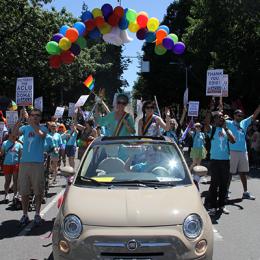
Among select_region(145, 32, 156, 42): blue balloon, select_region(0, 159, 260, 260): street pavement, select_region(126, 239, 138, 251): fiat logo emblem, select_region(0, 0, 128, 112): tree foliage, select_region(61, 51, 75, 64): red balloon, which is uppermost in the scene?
select_region(0, 0, 128, 112): tree foliage

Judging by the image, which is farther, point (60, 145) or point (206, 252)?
point (60, 145)

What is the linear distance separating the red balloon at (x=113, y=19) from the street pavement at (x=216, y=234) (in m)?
3.94

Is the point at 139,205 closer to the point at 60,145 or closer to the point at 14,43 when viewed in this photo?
the point at 60,145

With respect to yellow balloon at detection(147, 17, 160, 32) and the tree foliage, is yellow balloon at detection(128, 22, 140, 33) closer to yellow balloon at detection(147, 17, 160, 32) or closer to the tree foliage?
yellow balloon at detection(147, 17, 160, 32)

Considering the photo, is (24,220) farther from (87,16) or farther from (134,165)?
(87,16)

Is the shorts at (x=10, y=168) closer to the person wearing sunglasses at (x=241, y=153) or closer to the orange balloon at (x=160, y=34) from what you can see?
the orange balloon at (x=160, y=34)

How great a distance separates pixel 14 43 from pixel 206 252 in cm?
2363

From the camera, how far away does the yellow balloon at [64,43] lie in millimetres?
9656

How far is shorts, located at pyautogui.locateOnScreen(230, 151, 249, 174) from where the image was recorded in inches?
442

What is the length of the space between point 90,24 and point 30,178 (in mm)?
3549

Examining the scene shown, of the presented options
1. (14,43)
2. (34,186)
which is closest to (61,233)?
(34,186)

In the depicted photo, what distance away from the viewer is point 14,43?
26.6 metres

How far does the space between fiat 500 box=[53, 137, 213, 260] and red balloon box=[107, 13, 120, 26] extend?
5.07 metres

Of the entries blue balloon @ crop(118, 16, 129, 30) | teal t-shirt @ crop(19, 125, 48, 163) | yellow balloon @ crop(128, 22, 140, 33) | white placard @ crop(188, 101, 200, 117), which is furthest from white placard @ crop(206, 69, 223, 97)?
white placard @ crop(188, 101, 200, 117)
